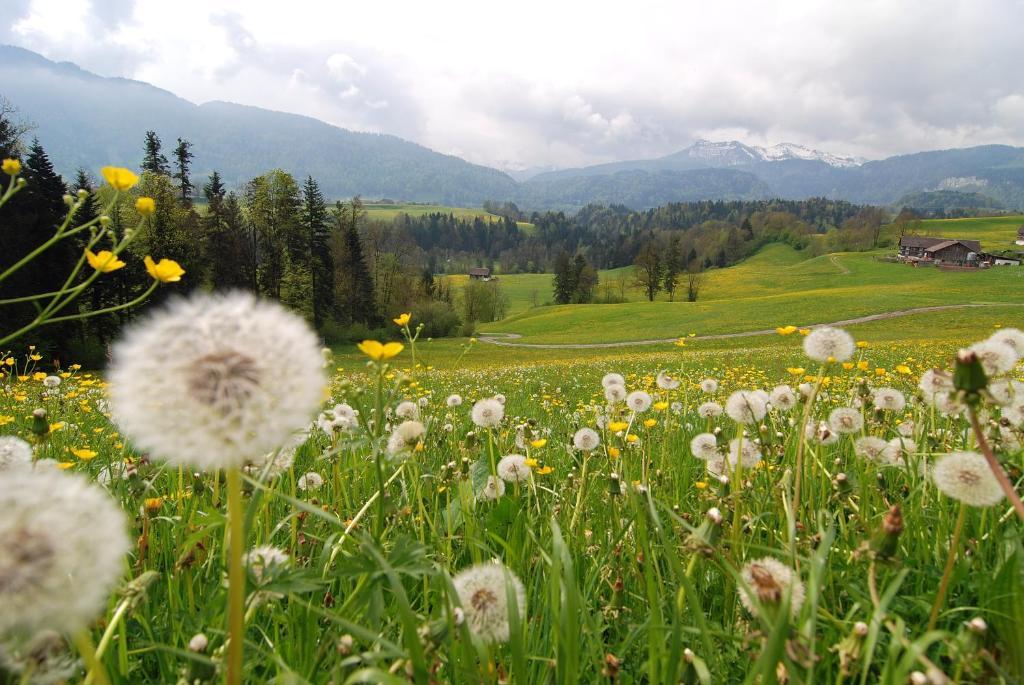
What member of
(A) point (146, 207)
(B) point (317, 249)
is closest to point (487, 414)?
(A) point (146, 207)

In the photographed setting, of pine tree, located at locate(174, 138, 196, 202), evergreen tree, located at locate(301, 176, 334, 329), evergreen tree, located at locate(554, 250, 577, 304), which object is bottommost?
evergreen tree, located at locate(554, 250, 577, 304)

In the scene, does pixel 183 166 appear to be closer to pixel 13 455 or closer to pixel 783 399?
pixel 13 455

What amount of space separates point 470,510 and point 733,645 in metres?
1.22

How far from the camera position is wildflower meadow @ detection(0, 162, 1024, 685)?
3.09 feet

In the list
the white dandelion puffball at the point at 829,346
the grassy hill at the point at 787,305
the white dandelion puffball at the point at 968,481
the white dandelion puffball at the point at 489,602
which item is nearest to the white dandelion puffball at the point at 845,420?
the white dandelion puffball at the point at 829,346

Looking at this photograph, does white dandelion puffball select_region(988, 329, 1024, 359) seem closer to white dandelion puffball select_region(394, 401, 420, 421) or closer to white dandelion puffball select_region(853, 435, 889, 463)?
white dandelion puffball select_region(853, 435, 889, 463)

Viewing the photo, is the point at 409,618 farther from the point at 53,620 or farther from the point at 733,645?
the point at 733,645

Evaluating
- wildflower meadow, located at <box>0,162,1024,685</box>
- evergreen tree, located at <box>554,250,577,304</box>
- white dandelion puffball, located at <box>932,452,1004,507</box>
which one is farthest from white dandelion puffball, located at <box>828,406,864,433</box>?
evergreen tree, located at <box>554,250,577,304</box>

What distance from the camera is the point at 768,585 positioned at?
1174 millimetres

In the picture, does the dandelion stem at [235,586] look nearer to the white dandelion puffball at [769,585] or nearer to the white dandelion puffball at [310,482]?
the white dandelion puffball at [769,585]

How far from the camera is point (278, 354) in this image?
107cm

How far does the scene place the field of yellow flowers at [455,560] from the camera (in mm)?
937

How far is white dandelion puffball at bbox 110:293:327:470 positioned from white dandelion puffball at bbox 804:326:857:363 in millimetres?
1950

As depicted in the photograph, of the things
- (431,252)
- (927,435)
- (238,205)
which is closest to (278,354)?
(927,435)
